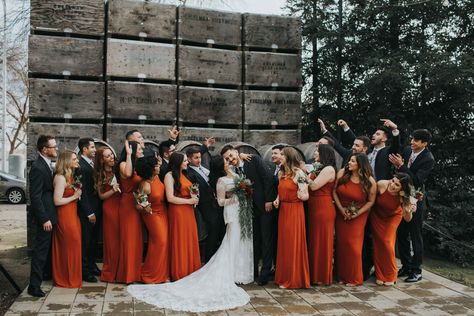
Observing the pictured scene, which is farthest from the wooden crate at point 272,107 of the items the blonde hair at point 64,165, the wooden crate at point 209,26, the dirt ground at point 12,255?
the dirt ground at point 12,255

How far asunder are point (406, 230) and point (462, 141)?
3523mm

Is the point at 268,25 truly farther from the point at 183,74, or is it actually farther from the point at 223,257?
the point at 223,257

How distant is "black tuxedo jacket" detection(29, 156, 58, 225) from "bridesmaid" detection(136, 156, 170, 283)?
112 cm

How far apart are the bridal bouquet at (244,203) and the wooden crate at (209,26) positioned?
3746 mm

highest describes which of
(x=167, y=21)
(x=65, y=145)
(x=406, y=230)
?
(x=167, y=21)

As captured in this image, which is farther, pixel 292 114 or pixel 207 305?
pixel 292 114

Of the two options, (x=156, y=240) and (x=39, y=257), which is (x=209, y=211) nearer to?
(x=156, y=240)

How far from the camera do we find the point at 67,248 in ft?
20.8

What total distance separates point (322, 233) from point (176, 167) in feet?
7.21

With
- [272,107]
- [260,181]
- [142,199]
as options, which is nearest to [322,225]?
[260,181]

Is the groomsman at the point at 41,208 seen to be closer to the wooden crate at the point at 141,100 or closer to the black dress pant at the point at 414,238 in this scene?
the wooden crate at the point at 141,100

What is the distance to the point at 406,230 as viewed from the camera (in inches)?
281

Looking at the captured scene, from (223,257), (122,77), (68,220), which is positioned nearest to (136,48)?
(122,77)

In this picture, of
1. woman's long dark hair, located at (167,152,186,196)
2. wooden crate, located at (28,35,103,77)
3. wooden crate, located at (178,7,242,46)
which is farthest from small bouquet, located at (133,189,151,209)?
wooden crate, located at (178,7,242,46)
